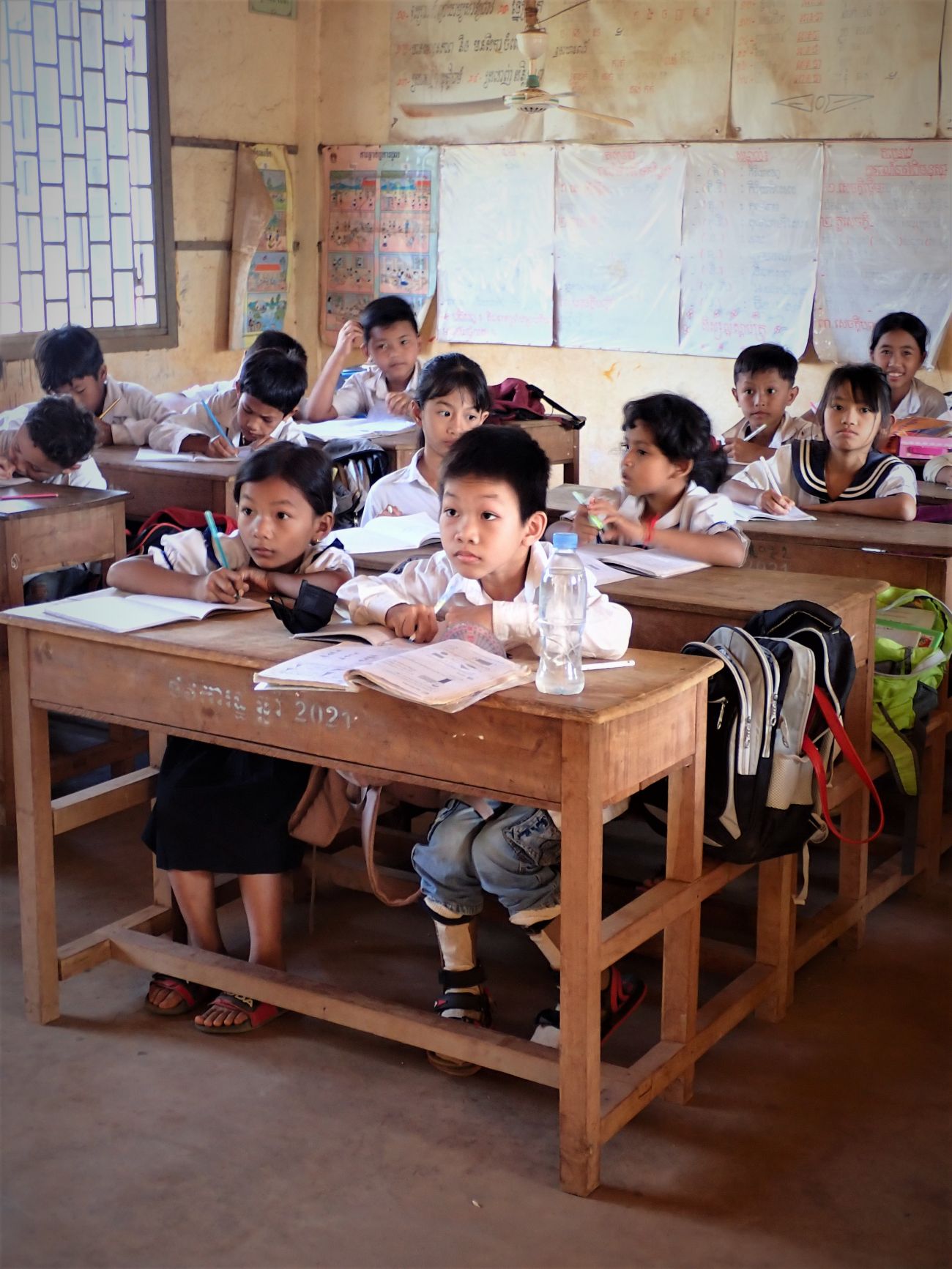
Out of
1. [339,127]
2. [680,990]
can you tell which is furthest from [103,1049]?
[339,127]

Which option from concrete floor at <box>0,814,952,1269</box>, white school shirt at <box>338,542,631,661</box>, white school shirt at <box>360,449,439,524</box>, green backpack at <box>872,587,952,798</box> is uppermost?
white school shirt at <box>360,449,439,524</box>

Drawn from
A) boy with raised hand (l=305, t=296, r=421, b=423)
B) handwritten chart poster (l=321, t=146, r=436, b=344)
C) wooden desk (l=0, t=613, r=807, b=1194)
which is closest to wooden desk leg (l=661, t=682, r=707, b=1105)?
wooden desk (l=0, t=613, r=807, b=1194)

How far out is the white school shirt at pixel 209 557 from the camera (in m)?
2.41

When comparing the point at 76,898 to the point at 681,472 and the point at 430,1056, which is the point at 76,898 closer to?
the point at 430,1056

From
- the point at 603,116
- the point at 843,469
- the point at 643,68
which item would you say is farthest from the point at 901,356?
the point at 643,68

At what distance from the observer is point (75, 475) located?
3656mm

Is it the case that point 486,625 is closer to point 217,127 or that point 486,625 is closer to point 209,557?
point 209,557

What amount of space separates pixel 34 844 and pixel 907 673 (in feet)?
5.62

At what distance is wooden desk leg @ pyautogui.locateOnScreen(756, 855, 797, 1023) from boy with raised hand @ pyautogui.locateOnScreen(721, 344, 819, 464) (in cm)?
241

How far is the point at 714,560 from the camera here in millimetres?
2822

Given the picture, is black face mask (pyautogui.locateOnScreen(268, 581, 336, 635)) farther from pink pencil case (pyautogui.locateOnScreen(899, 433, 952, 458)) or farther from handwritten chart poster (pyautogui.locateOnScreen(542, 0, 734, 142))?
handwritten chart poster (pyautogui.locateOnScreen(542, 0, 734, 142))

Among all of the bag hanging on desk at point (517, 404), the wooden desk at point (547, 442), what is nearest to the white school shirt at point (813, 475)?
the wooden desk at point (547, 442)

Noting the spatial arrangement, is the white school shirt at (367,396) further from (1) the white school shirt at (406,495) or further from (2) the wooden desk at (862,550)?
(2) the wooden desk at (862,550)

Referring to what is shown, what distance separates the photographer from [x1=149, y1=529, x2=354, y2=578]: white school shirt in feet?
7.91
